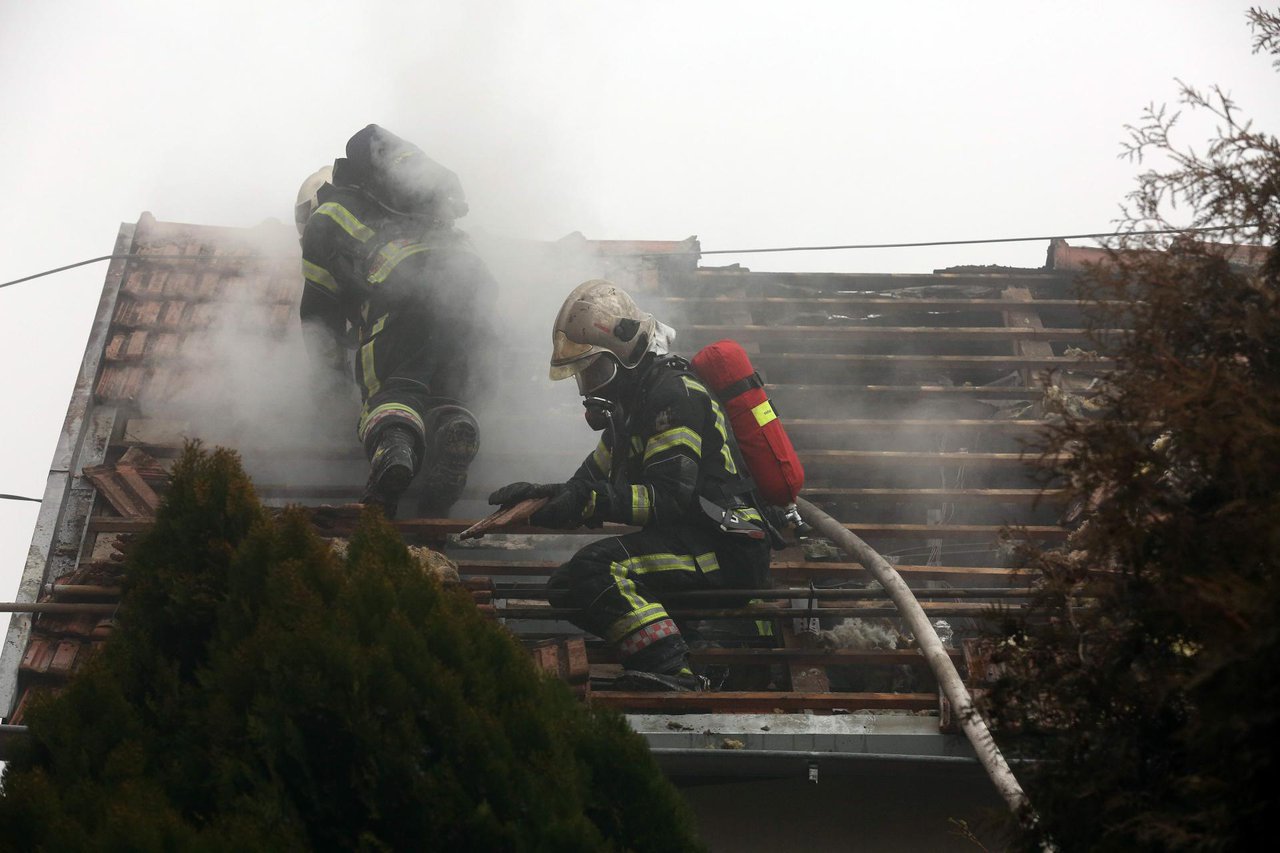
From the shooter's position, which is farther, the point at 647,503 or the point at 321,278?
the point at 321,278

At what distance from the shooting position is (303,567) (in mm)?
3842

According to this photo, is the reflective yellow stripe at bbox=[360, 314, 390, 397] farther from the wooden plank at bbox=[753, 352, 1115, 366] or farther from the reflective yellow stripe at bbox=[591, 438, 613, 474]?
the wooden plank at bbox=[753, 352, 1115, 366]

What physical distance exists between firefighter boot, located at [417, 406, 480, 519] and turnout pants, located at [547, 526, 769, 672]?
103cm

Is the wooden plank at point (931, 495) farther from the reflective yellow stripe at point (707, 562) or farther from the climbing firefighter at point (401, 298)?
the climbing firefighter at point (401, 298)

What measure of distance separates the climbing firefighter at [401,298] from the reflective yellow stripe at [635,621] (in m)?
1.46

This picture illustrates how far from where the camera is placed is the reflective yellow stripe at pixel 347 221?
24.7 feet

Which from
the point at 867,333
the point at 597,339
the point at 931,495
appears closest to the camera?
the point at 597,339

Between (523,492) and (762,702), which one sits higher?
(523,492)

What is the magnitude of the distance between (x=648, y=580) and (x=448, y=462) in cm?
139

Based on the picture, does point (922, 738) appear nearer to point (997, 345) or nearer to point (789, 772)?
point (789, 772)

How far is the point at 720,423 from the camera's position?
21.0 ft

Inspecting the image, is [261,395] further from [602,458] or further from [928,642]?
[928,642]

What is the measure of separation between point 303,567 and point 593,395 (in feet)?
9.83

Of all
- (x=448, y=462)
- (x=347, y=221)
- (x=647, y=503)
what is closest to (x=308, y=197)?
(x=347, y=221)
